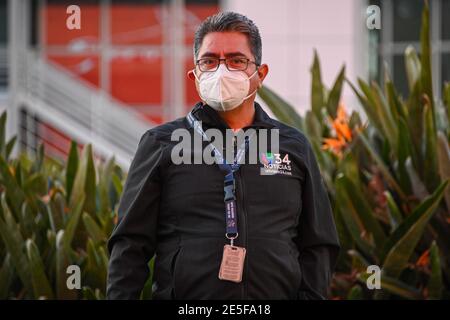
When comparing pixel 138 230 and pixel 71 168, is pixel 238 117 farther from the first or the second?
pixel 71 168

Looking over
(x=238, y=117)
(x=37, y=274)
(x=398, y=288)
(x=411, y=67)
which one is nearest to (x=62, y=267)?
(x=37, y=274)

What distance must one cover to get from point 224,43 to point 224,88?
0.47 ft

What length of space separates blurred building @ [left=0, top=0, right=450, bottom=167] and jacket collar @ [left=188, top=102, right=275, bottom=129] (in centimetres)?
1297

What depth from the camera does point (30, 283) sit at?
191 inches

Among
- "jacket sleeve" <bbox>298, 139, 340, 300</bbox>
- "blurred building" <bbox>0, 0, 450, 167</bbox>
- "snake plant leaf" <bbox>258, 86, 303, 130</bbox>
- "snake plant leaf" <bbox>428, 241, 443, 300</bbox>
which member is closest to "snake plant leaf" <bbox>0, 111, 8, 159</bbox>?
"snake plant leaf" <bbox>258, 86, 303, 130</bbox>

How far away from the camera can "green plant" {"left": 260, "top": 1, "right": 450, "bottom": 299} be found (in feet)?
15.7

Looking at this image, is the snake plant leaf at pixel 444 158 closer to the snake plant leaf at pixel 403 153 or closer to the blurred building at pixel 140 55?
the snake plant leaf at pixel 403 153

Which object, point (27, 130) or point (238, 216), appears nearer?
point (238, 216)

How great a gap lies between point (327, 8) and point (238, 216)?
46.2 ft

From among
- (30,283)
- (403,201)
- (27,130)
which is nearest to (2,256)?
(30,283)

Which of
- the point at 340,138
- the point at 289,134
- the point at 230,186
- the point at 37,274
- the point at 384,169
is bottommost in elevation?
the point at 37,274

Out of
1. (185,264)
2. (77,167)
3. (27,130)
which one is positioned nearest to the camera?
(185,264)

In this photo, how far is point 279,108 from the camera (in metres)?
5.69

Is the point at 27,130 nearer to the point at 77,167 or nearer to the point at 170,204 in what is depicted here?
the point at 77,167
